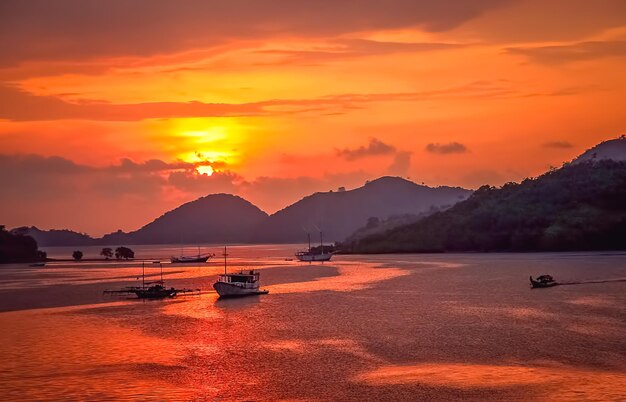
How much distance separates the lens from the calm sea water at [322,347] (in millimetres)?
43469

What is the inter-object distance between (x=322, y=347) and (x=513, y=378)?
17202 mm

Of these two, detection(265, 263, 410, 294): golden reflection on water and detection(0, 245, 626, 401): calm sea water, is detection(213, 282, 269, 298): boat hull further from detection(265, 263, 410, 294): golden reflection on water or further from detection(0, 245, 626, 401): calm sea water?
detection(265, 263, 410, 294): golden reflection on water

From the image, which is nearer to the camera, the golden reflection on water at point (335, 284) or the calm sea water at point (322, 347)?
the calm sea water at point (322, 347)

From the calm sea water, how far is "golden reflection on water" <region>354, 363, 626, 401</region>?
108 millimetres

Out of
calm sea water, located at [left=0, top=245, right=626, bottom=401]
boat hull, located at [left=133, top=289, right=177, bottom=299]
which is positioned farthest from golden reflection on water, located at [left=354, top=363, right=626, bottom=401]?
boat hull, located at [left=133, top=289, right=177, bottom=299]

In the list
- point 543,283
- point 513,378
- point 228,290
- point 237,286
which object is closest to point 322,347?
point 513,378

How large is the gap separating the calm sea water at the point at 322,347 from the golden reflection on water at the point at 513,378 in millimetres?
108

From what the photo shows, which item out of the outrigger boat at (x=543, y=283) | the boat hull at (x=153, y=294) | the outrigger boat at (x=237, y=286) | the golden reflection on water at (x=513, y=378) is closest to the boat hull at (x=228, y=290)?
the outrigger boat at (x=237, y=286)

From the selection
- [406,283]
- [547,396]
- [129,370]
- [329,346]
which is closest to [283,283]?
[406,283]

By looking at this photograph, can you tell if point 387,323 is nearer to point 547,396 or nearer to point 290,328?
point 290,328

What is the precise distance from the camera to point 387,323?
72.1 meters

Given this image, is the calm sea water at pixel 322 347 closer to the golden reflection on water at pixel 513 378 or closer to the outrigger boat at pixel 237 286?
the golden reflection on water at pixel 513 378

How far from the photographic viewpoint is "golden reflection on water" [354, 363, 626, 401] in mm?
41625

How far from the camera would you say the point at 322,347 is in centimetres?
5822
